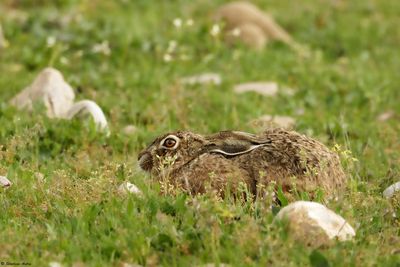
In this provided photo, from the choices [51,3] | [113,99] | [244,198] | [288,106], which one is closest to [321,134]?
[288,106]

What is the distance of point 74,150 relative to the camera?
1046 cm

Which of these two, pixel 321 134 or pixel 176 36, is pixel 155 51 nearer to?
pixel 176 36

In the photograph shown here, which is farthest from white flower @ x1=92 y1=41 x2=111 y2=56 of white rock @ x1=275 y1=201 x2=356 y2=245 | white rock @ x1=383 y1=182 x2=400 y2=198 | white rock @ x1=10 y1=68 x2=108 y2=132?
white rock @ x1=275 y1=201 x2=356 y2=245

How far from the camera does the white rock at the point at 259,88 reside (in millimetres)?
13797

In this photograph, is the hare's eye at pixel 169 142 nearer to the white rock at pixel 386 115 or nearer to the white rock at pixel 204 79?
the white rock at pixel 204 79

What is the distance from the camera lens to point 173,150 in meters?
8.91

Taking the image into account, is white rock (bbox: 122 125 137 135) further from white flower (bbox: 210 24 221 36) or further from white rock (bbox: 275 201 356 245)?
white rock (bbox: 275 201 356 245)

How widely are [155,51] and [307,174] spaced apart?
24.9 ft

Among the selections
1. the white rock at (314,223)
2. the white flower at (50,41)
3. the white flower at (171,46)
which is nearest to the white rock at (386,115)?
the white flower at (171,46)

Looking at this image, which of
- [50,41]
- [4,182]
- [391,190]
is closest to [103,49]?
[50,41]

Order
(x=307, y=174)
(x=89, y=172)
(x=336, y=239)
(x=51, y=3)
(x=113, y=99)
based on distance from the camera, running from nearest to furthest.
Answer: (x=336, y=239) < (x=307, y=174) < (x=89, y=172) < (x=113, y=99) < (x=51, y=3)

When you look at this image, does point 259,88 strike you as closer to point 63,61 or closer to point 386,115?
point 386,115

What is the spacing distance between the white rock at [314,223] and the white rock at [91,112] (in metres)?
4.18

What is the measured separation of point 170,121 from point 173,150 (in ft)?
9.45
